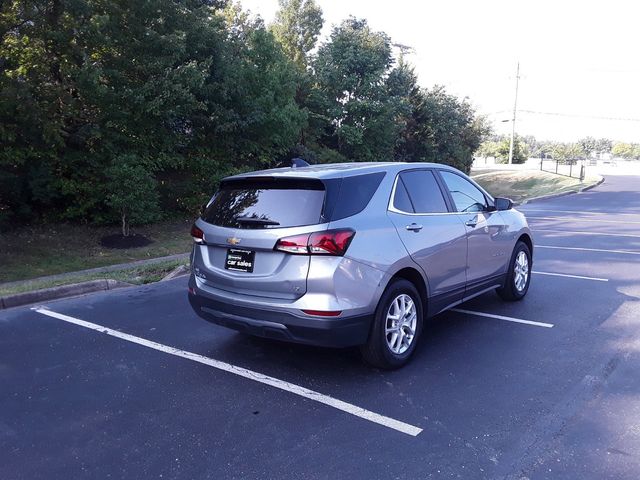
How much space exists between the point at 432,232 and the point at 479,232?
0.99 m

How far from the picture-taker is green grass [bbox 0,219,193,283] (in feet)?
33.1

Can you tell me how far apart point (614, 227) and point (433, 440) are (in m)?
13.6

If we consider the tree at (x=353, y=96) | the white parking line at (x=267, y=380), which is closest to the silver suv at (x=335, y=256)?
the white parking line at (x=267, y=380)

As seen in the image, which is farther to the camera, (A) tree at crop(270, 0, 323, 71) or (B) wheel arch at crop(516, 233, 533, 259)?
(A) tree at crop(270, 0, 323, 71)

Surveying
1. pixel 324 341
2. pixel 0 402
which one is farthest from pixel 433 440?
pixel 0 402

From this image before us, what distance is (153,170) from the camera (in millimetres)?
13602

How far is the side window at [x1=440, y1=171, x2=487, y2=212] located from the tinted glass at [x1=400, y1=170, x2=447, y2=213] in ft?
0.88

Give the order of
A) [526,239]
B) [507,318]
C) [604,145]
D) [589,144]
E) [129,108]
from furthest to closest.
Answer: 1. [604,145]
2. [589,144]
3. [129,108]
4. [526,239]
5. [507,318]

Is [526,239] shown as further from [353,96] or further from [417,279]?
Result: [353,96]

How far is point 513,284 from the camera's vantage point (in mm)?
6578

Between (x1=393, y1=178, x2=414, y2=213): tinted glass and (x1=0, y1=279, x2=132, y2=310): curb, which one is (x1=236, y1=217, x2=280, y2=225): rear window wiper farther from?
(x1=0, y1=279, x2=132, y2=310): curb

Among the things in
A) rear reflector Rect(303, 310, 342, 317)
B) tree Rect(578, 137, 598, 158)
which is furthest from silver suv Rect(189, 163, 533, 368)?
tree Rect(578, 137, 598, 158)

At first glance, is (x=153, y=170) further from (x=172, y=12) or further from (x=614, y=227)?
A: (x=614, y=227)

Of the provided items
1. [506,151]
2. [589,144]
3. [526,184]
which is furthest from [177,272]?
[589,144]
